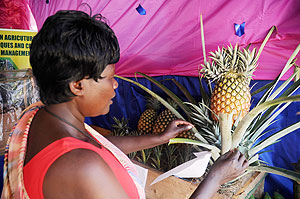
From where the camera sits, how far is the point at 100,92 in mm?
738

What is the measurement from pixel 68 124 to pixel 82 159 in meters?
0.16

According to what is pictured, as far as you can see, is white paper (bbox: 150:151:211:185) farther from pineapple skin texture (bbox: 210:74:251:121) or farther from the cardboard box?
the cardboard box

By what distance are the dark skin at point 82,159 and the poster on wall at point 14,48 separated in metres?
1.30

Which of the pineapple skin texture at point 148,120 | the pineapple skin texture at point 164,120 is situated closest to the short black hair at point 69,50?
the pineapple skin texture at point 164,120

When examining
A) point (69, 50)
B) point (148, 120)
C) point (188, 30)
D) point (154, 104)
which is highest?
point (188, 30)

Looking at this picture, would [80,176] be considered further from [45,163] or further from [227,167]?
[227,167]

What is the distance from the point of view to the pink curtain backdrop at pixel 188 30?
4.39 feet

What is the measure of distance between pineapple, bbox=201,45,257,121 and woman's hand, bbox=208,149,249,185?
271mm

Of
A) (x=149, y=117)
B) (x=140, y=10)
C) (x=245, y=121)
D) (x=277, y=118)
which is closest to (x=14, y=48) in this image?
(x=140, y=10)

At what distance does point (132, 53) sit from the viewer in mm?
1896

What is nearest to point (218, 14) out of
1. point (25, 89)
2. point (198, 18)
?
point (198, 18)

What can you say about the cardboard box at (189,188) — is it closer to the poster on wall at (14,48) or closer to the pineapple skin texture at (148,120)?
the pineapple skin texture at (148,120)

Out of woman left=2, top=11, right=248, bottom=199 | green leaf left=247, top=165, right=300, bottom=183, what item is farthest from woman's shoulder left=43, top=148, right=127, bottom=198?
green leaf left=247, top=165, right=300, bottom=183

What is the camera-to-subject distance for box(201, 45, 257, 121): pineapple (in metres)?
1.10
